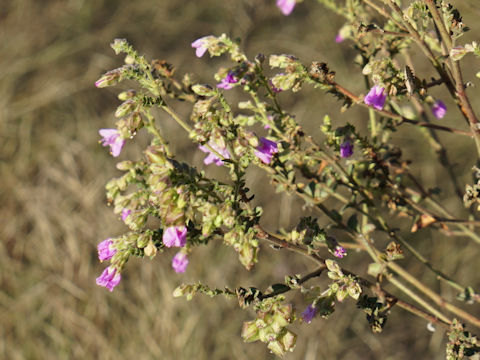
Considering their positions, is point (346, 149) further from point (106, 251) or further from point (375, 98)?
point (106, 251)

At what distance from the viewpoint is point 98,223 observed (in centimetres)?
287

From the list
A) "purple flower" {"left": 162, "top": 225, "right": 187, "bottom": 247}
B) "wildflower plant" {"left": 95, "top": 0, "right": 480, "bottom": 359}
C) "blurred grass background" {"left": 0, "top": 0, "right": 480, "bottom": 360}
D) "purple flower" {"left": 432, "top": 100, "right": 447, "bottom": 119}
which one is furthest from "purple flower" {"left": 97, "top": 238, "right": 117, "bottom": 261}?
"blurred grass background" {"left": 0, "top": 0, "right": 480, "bottom": 360}

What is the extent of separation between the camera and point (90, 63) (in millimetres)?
3334

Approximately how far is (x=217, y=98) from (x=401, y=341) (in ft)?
8.63

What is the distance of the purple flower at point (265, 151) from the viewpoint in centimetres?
64

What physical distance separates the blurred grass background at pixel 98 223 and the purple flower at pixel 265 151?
6.93 feet

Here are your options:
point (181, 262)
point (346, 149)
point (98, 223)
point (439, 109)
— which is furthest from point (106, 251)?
point (98, 223)

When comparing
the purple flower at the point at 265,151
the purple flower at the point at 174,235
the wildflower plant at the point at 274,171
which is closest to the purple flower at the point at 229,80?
the wildflower plant at the point at 274,171

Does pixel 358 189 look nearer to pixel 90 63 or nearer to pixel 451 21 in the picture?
pixel 451 21

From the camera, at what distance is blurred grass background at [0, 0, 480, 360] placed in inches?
104

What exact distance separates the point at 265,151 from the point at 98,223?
239cm

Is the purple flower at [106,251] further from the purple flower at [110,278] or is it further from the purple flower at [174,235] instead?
the purple flower at [174,235]

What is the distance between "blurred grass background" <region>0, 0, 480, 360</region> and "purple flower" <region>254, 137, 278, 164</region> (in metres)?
2.11

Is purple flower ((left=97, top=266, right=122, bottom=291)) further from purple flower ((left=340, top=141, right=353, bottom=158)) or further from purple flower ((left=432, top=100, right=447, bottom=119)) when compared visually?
purple flower ((left=432, top=100, right=447, bottom=119))
